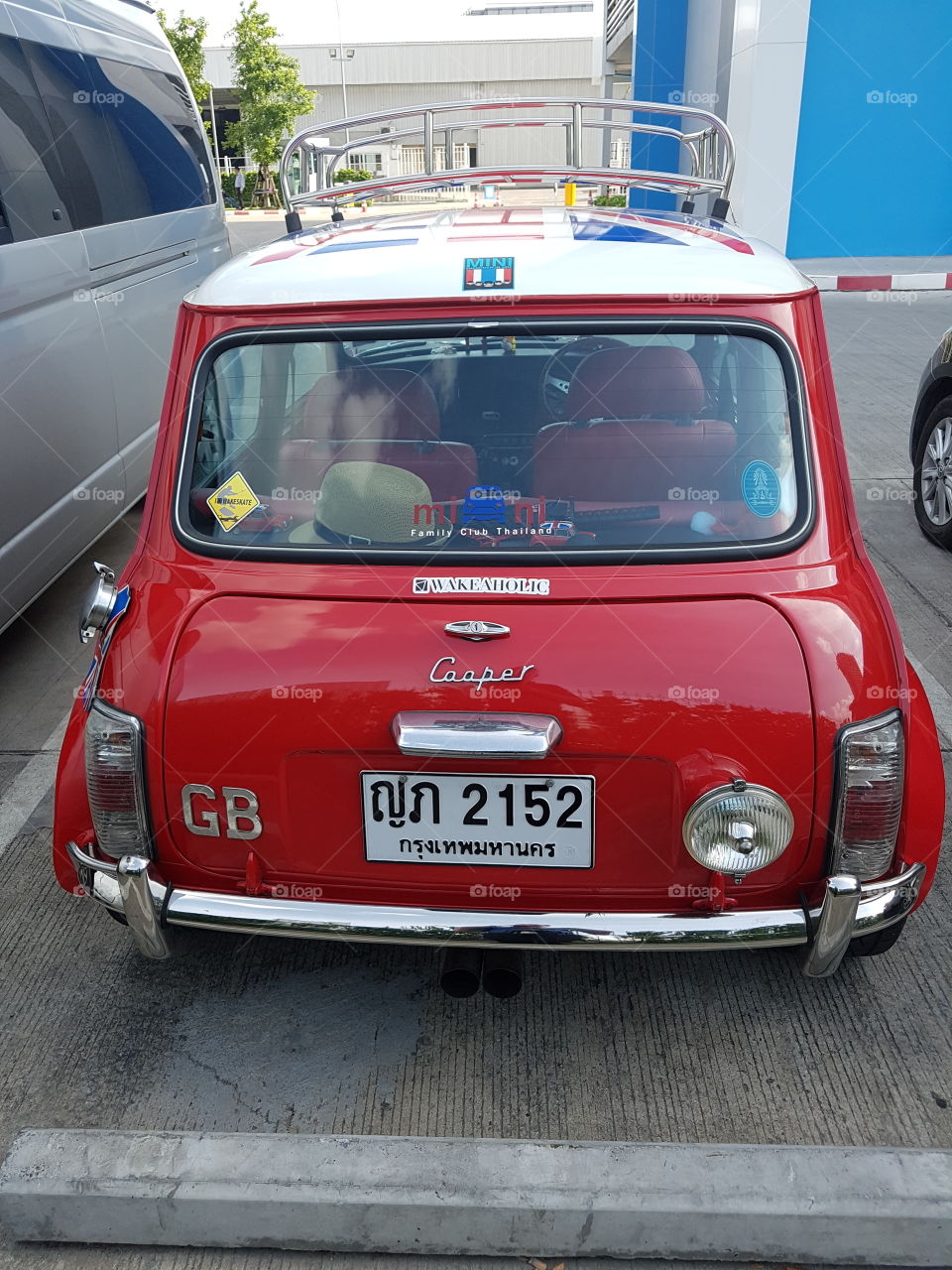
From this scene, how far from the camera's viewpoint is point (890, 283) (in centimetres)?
1463

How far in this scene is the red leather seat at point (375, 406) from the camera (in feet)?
8.88

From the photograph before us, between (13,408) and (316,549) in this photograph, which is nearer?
(316,549)

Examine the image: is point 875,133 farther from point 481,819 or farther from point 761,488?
point 481,819

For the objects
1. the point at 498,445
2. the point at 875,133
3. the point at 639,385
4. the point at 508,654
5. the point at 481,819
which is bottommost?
the point at 481,819

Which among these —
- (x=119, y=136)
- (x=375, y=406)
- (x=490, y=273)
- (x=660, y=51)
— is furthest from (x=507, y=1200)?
(x=660, y=51)

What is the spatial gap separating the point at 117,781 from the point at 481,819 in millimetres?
835

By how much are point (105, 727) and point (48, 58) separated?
4.20m

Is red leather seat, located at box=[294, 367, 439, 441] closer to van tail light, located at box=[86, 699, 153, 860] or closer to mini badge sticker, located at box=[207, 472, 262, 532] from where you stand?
mini badge sticker, located at box=[207, 472, 262, 532]

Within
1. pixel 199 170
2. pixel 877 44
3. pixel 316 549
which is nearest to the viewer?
pixel 316 549

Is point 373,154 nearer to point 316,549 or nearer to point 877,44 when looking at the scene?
point 877,44

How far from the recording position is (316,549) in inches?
102

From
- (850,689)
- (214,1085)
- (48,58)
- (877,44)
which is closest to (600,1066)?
(214,1085)

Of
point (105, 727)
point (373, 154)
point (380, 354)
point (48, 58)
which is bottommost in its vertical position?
point (373, 154)

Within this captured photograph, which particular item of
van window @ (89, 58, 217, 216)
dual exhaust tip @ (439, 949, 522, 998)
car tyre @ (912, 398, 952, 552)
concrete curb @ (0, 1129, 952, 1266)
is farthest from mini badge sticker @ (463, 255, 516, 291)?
van window @ (89, 58, 217, 216)
